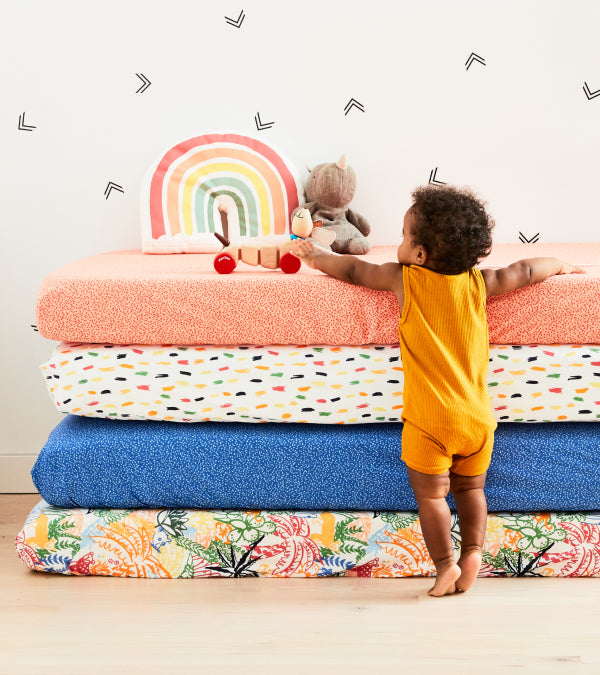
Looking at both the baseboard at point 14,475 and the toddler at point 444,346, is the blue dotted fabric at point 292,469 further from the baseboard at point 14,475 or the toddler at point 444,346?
the baseboard at point 14,475

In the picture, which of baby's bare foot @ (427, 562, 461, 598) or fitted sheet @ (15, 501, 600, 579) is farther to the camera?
fitted sheet @ (15, 501, 600, 579)

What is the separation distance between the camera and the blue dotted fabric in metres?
1.32

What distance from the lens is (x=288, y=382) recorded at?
132 cm

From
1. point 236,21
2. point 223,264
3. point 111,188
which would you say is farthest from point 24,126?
point 223,264

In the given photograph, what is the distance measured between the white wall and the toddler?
2.15 feet

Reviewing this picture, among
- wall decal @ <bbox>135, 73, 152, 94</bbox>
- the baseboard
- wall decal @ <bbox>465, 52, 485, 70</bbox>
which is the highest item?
wall decal @ <bbox>465, 52, 485, 70</bbox>

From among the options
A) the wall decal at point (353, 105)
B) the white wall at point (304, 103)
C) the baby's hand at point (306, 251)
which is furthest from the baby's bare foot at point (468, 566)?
the wall decal at point (353, 105)

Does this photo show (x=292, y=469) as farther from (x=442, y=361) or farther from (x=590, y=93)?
(x=590, y=93)

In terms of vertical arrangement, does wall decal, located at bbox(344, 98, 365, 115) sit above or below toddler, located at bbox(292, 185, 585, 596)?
above

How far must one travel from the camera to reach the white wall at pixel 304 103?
178 cm

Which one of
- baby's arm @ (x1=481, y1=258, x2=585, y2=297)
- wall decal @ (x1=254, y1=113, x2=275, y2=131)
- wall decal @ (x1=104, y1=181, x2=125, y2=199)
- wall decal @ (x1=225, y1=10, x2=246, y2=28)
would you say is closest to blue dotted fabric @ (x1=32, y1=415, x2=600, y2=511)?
baby's arm @ (x1=481, y1=258, x2=585, y2=297)

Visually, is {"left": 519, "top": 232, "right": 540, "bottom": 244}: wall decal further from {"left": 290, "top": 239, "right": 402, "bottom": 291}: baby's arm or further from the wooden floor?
the wooden floor

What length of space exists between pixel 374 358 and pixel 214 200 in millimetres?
738

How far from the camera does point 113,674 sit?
109 centimetres
